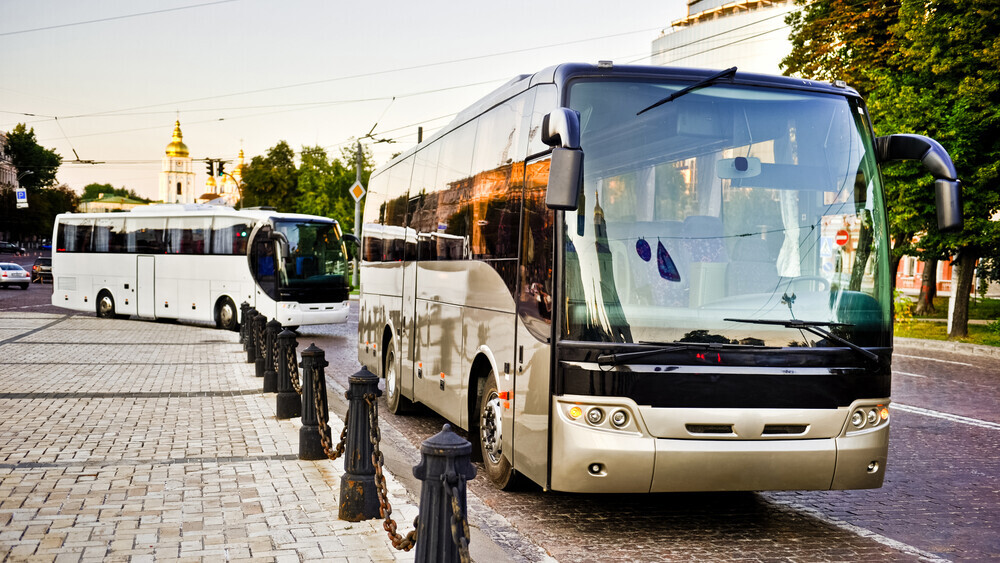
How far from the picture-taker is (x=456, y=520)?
399 centimetres

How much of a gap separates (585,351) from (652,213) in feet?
3.09

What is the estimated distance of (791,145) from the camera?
6059mm

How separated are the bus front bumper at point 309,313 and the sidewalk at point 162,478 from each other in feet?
33.8

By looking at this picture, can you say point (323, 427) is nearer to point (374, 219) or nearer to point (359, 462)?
point (359, 462)

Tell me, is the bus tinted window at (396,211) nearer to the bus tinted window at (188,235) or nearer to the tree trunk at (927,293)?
the bus tinted window at (188,235)

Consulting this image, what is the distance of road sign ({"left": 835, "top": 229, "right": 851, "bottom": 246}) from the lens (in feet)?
19.4

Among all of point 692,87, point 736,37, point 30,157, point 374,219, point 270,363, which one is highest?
point 736,37

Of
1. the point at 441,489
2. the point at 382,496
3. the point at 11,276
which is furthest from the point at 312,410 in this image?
the point at 11,276

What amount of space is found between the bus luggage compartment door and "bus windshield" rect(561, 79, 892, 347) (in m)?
24.0

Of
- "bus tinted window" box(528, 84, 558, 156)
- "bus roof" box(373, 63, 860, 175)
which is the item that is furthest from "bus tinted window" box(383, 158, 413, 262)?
"bus roof" box(373, 63, 860, 175)

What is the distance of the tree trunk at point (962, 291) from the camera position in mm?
24266

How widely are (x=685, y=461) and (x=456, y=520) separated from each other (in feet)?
6.59

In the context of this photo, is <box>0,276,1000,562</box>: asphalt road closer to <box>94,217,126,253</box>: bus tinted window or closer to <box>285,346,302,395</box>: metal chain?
<box>285,346,302,395</box>: metal chain

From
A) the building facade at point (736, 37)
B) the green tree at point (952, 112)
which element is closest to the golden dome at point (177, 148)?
the building facade at point (736, 37)
